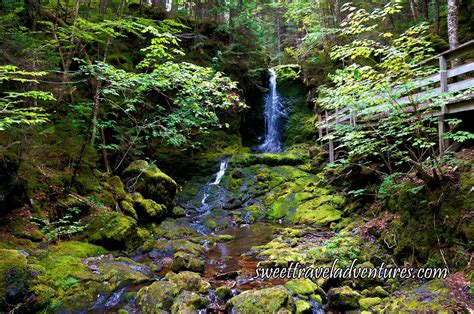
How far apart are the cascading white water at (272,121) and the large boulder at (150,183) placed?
9.96 m

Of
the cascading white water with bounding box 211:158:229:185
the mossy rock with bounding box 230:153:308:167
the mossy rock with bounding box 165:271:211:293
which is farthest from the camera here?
the mossy rock with bounding box 230:153:308:167

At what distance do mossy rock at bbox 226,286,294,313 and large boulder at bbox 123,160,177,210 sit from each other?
695 centimetres

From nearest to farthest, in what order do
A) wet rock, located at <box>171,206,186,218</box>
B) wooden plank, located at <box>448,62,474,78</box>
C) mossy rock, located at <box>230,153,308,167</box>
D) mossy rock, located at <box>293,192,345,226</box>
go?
wooden plank, located at <box>448,62,474,78</box>, mossy rock, located at <box>293,192,345,226</box>, wet rock, located at <box>171,206,186,218</box>, mossy rock, located at <box>230,153,308,167</box>

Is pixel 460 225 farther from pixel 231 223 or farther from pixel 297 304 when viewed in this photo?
pixel 231 223

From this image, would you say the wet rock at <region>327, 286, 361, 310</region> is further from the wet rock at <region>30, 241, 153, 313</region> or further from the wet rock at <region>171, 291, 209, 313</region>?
Result: the wet rock at <region>30, 241, 153, 313</region>

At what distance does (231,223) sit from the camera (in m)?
11.8

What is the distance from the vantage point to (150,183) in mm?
11258

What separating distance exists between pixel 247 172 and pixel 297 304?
10567mm

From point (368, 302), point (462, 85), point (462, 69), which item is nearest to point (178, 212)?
point (368, 302)

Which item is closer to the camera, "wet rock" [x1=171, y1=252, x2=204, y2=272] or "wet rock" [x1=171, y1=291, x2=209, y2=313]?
"wet rock" [x1=171, y1=291, x2=209, y2=313]

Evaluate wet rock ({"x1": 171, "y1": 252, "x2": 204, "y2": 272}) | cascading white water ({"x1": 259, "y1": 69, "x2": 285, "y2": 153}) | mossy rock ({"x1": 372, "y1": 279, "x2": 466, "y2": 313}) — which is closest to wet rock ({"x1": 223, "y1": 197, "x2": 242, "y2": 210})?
wet rock ({"x1": 171, "y1": 252, "x2": 204, "y2": 272})

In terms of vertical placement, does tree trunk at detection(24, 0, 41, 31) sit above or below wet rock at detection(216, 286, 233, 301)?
above

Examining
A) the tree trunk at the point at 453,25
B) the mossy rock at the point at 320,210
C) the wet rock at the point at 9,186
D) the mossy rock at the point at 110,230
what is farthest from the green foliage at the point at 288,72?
the wet rock at the point at 9,186

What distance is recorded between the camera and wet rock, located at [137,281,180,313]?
504 cm
